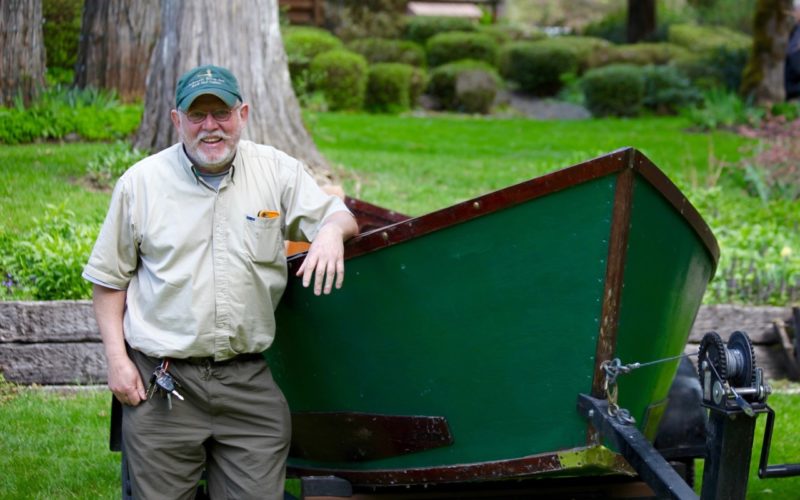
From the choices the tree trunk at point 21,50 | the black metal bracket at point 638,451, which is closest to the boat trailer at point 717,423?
the black metal bracket at point 638,451

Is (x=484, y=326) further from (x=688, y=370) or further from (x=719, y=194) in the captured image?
(x=719, y=194)

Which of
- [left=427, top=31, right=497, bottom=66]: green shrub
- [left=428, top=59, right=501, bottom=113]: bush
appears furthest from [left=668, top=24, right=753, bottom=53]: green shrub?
[left=428, top=59, right=501, bottom=113]: bush

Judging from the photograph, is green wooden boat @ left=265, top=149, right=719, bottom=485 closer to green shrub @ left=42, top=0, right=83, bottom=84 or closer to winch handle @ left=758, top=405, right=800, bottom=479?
winch handle @ left=758, top=405, right=800, bottom=479

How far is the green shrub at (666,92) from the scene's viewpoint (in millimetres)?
19844

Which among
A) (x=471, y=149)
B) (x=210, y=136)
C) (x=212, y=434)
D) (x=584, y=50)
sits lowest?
(x=471, y=149)

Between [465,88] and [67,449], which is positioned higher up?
[67,449]

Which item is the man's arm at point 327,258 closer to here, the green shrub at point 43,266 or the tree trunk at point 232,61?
the green shrub at point 43,266

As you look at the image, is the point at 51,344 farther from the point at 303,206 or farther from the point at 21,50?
the point at 303,206

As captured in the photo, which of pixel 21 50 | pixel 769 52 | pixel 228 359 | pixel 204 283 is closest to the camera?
pixel 204 283

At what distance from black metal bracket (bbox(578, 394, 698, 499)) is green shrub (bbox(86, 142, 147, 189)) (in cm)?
523

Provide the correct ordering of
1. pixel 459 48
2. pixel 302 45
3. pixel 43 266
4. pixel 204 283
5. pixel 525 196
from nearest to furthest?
1. pixel 525 196
2. pixel 204 283
3. pixel 43 266
4. pixel 302 45
5. pixel 459 48

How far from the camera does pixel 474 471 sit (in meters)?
3.71

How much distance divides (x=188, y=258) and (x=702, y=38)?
2378cm

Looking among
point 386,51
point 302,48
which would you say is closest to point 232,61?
point 302,48
